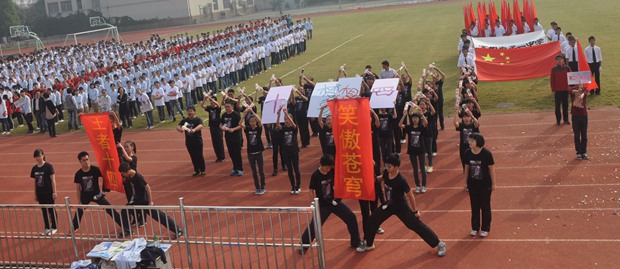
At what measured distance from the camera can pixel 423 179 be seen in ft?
38.8

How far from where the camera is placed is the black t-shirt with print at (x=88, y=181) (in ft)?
36.2

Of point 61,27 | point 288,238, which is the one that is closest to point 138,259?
point 288,238

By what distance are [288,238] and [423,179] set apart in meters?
2.94

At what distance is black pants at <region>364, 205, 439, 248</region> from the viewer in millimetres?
9023

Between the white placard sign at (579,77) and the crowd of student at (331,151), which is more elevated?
the white placard sign at (579,77)

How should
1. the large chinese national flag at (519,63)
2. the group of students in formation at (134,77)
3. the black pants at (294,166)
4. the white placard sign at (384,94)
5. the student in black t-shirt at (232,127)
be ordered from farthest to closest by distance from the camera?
the group of students in formation at (134,77)
the large chinese national flag at (519,63)
the student in black t-shirt at (232,127)
the black pants at (294,166)
the white placard sign at (384,94)

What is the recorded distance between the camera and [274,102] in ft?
42.9

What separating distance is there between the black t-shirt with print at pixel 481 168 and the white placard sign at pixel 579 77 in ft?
17.3

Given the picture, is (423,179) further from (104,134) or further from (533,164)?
(104,134)

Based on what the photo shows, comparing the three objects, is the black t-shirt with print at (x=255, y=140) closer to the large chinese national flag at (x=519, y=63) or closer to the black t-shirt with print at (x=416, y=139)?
the black t-shirt with print at (x=416, y=139)

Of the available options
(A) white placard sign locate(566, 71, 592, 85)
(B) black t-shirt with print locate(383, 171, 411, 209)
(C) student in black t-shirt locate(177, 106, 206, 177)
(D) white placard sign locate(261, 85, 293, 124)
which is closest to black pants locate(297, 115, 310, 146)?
(C) student in black t-shirt locate(177, 106, 206, 177)

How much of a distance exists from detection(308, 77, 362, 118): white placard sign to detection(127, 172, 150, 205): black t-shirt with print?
425 cm

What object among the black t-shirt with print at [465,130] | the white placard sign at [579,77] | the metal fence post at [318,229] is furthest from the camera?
the white placard sign at [579,77]

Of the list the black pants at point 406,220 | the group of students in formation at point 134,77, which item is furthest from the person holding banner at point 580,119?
the group of students in formation at point 134,77
